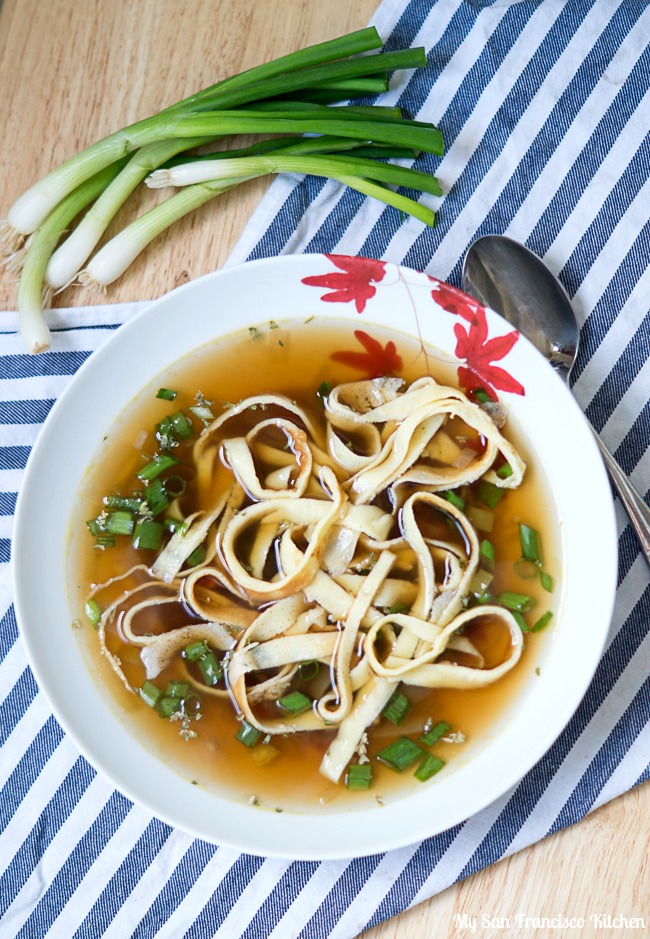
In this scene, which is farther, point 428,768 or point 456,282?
point 456,282

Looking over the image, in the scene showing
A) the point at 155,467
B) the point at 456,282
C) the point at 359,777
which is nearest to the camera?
the point at 359,777

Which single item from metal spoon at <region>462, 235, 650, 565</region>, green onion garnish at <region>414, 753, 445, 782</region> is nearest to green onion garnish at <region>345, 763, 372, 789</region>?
green onion garnish at <region>414, 753, 445, 782</region>

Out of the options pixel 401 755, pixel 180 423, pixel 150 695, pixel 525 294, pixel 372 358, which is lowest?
pixel 150 695

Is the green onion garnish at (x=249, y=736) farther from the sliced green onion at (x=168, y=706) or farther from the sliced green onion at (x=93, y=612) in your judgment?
the sliced green onion at (x=93, y=612)

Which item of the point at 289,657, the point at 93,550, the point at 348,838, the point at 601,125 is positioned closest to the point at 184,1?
the point at 601,125

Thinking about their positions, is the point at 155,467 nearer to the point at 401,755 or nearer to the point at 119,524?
the point at 119,524

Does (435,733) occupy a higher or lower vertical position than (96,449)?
lower

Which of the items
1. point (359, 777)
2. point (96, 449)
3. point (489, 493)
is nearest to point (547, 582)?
point (489, 493)
